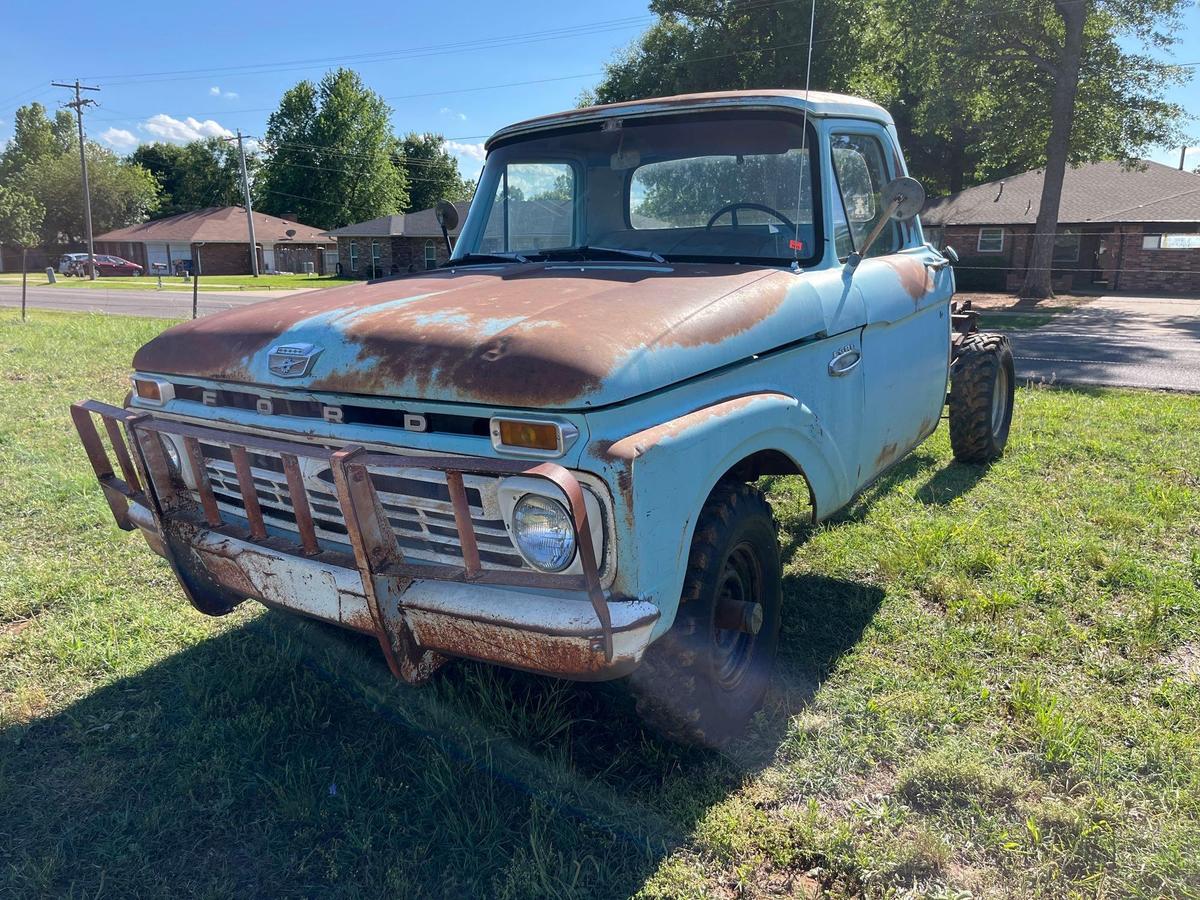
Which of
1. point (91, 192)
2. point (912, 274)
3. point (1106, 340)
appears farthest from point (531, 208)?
point (91, 192)

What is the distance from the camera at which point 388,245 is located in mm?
45344

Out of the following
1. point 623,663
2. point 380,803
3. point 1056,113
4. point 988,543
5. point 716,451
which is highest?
point 1056,113

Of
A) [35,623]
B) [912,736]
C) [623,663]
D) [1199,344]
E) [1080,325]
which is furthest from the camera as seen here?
[1080,325]

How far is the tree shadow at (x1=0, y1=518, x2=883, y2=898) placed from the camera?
257cm

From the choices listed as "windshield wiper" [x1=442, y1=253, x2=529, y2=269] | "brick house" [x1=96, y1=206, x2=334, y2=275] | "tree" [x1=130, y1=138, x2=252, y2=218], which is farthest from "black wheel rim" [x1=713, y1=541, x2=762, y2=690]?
"tree" [x1=130, y1=138, x2=252, y2=218]

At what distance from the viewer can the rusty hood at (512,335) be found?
237 cm

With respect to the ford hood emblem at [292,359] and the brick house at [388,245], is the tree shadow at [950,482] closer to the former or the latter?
the ford hood emblem at [292,359]

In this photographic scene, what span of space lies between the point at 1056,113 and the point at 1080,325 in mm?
6923

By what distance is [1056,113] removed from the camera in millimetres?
22078

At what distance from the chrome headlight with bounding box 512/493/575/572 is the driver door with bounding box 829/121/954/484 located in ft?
5.75

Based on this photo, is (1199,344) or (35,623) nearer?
(35,623)

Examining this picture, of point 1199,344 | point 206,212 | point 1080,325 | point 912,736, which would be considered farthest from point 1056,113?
point 206,212

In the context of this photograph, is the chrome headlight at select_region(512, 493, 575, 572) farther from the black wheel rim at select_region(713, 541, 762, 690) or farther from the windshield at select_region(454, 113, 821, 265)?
the windshield at select_region(454, 113, 821, 265)

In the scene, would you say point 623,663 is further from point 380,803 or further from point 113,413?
point 113,413
